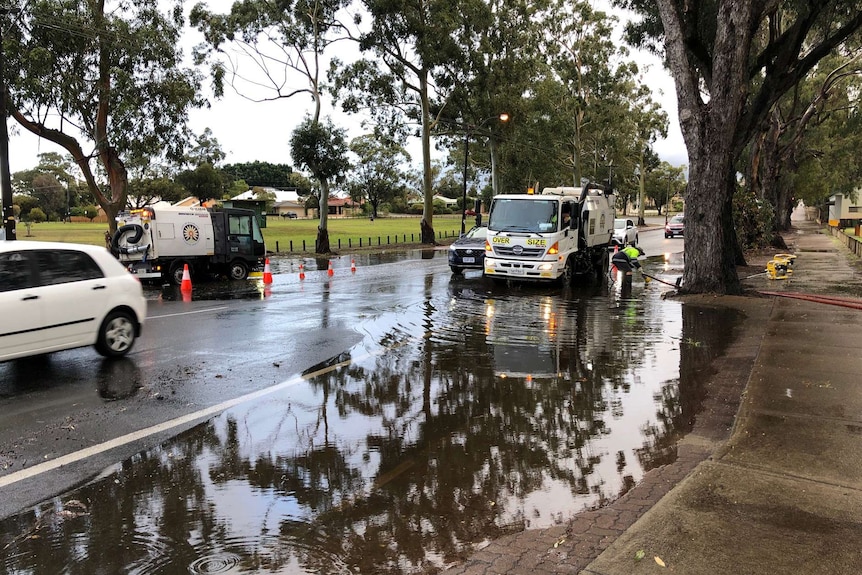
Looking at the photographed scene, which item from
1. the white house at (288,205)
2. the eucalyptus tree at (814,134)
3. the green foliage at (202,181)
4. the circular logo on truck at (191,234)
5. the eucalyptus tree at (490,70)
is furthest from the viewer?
the white house at (288,205)

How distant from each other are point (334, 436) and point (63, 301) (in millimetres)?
4237

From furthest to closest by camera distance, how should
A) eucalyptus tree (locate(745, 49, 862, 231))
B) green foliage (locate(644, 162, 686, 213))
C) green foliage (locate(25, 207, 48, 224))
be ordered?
green foliage (locate(644, 162, 686, 213)) → green foliage (locate(25, 207, 48, 224)) → eucalyptus tree (locate(745, 49, 862, 231))

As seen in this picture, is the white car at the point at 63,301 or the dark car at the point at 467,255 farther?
the dark car at the point at 467,255

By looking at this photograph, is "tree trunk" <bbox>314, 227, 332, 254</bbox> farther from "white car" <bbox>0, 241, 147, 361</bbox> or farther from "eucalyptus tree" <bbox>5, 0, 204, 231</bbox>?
"white car" <bbox>0, 241, 147, 361</bbox>

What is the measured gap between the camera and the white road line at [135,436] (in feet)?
15.9

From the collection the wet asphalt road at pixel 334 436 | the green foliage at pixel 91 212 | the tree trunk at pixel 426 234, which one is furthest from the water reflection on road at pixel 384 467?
the green foliage at pixel 91 212

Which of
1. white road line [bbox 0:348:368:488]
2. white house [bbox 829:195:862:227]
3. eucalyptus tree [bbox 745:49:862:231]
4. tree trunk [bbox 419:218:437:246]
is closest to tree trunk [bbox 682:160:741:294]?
white road line [bbox 0:348:368:488]

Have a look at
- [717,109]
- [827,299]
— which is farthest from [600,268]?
[827,299]

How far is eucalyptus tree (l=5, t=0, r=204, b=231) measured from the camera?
2092cm

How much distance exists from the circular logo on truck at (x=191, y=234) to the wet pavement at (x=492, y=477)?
1237 centimetres

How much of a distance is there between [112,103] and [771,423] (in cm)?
2382

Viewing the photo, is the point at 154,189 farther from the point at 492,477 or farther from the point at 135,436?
the point at 492,477

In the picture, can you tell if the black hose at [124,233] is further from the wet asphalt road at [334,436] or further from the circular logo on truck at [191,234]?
the wet asphalt road at [334,436]

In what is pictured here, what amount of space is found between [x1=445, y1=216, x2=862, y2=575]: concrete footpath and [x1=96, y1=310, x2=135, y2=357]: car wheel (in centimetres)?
654
